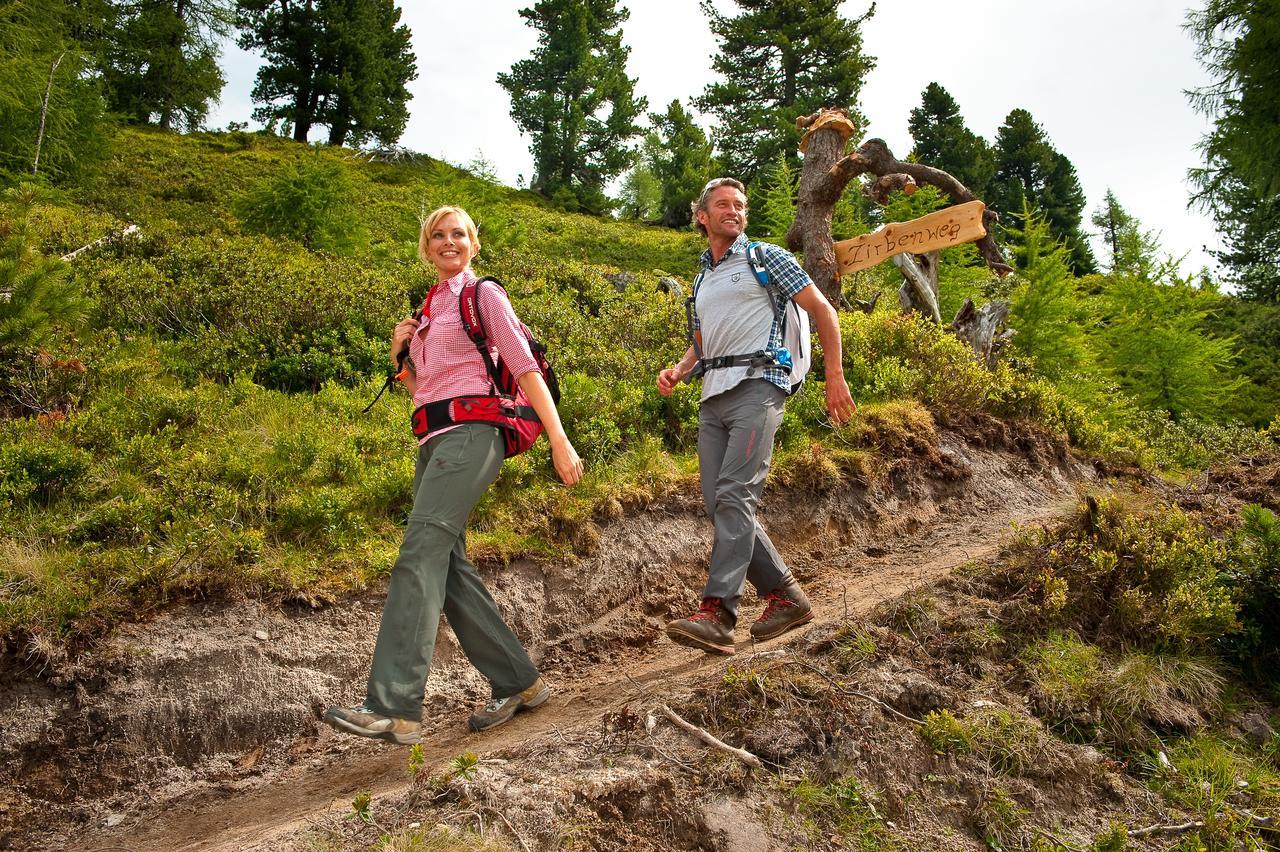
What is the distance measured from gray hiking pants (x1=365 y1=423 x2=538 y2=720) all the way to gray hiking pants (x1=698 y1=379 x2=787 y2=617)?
1207 mm

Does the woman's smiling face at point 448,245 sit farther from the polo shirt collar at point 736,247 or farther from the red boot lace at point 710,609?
the red boot lace at point 710,609

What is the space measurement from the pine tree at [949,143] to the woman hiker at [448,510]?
38893mm

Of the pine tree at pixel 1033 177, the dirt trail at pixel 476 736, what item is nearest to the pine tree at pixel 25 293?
the dirt trail at pixel 476 736

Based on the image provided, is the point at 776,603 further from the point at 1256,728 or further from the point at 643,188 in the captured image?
the point at 643,188

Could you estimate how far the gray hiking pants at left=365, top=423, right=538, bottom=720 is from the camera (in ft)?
10.6

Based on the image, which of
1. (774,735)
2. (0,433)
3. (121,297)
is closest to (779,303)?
(774,735)

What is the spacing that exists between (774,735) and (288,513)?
11.4 feet

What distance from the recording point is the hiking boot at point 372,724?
120 inches

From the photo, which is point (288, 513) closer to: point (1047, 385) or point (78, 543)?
point (78, 543)

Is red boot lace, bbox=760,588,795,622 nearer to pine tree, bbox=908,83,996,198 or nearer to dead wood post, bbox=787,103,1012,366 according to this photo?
dead wood post, bbox=787,103,1012,366

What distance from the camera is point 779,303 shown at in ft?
13.8

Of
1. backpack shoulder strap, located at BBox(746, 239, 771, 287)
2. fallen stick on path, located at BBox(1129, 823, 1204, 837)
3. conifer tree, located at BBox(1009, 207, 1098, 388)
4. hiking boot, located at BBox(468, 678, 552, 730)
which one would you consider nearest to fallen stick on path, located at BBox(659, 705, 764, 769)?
hiking boot, located at BBox(468, 678, 552, 730)

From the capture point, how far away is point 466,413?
11.5 ft

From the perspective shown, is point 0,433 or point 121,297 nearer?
point 0,433
